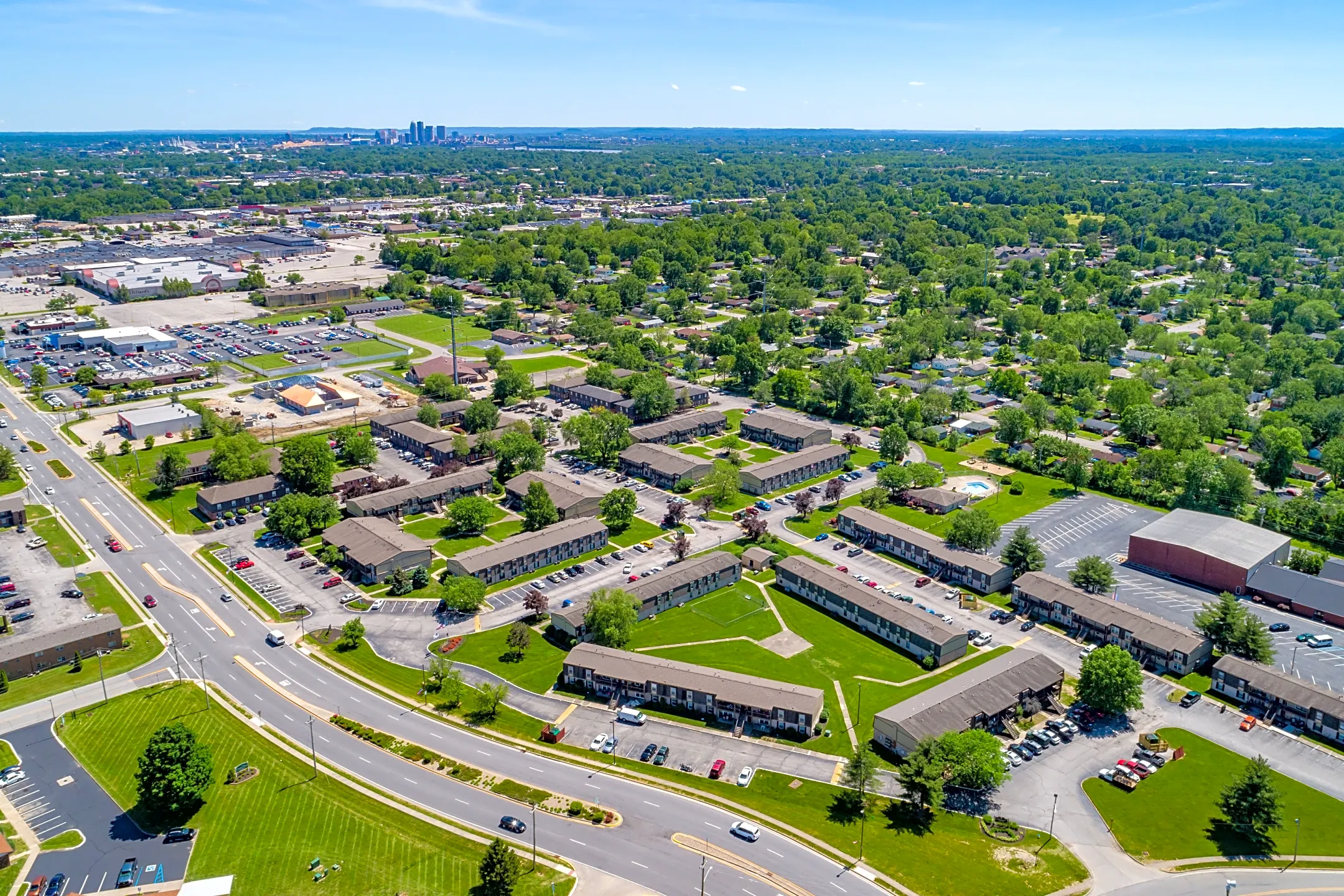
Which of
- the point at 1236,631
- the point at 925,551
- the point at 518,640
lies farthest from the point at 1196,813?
the point at 518,640

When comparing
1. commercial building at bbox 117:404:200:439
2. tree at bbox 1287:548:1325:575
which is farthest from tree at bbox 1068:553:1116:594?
commercial building at bbox 117:404:200:439

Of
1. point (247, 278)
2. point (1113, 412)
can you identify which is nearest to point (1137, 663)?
point (1113, 412)

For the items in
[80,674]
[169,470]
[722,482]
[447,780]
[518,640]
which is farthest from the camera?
[169,470]

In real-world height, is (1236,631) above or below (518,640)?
above

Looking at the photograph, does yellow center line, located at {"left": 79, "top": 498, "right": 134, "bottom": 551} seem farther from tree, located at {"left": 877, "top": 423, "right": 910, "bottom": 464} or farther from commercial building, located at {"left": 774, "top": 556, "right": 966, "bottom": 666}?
tree, located at {"left": 877, "top": 423, "right": 910, "bottom": 464}

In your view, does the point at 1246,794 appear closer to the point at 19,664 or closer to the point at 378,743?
the point at 378,743

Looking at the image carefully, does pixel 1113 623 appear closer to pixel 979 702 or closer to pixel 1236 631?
pixel 1236 631
